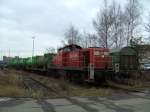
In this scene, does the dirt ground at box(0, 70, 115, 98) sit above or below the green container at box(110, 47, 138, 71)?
below

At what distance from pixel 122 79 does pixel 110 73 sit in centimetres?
241

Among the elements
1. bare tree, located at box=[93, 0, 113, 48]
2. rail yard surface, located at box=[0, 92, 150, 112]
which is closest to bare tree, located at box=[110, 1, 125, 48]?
bare tree, located at box=[93, 0, 113, 48]

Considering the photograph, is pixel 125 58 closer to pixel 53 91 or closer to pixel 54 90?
pixel 54 90

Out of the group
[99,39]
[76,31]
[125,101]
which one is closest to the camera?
[125,101]

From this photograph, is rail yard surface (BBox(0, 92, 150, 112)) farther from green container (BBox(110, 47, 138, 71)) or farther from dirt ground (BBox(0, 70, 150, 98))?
green container (BBox(110, 47, 138, 71))

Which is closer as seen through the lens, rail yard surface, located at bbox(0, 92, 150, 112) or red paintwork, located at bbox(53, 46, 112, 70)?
rail yard surface, located at bbox(0, 92, 150, 112)

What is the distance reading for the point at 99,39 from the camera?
53125 mm

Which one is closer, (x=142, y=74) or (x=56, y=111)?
(x=56, y=111)

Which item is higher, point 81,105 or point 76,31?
point 76,31

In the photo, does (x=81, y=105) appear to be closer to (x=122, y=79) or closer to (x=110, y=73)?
(x=110, y=73)

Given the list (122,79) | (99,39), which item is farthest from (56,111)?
(99,39)

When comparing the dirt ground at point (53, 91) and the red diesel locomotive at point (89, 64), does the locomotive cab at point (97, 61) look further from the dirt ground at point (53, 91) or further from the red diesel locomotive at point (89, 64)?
the dirt ground at point (53, 91)

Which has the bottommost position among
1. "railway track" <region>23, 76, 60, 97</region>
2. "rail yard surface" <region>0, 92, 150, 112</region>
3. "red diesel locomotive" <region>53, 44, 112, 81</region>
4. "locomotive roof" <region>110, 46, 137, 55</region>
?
"railway track" <region>23, 76, 60, 97</region>

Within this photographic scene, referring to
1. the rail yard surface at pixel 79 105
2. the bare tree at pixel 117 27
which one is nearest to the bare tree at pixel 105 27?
the bare tree at pixel 117 27
